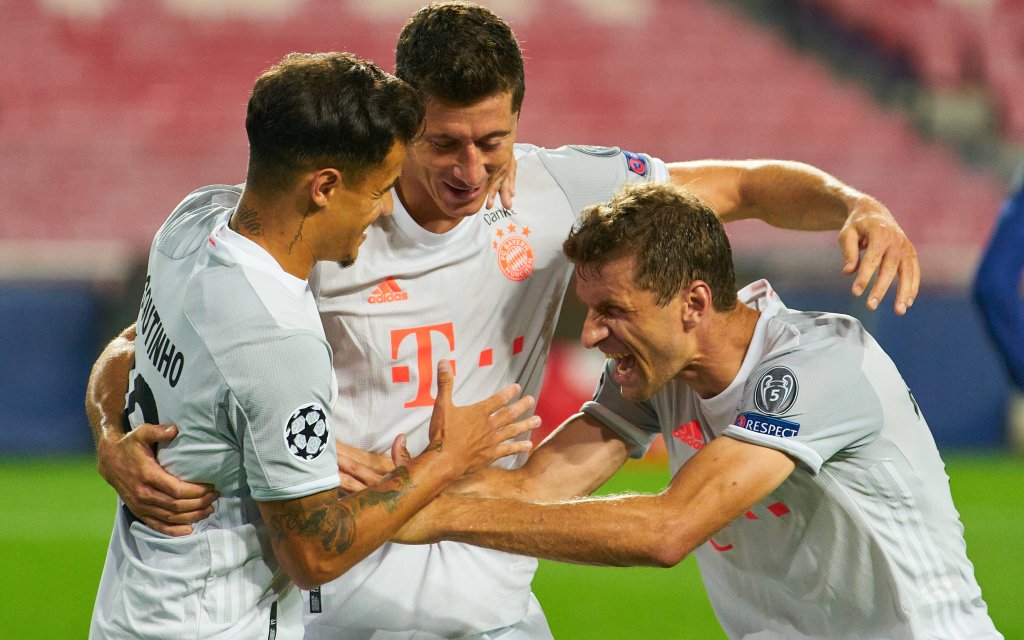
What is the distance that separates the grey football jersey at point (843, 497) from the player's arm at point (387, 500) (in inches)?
22.5

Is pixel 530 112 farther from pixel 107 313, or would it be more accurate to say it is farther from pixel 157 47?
pixel 107 313

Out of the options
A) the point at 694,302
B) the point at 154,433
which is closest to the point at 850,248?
the point at 694,302

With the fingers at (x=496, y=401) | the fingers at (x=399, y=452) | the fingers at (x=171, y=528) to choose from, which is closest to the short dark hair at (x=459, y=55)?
the fingers at (x=496, y=401)

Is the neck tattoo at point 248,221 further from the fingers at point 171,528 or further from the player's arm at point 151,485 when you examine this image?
the fingers at point 171,528

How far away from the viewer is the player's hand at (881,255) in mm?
3010

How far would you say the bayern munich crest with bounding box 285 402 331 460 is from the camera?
94.9 inches

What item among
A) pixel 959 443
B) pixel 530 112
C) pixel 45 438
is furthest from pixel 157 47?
pixel 959 443

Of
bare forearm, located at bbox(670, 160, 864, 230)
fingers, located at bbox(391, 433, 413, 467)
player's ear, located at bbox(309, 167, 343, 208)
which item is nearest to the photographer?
player's ear, located at bbox(309, 167, 343, 208)

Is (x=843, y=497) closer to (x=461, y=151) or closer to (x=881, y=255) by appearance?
(x=881, y=255)

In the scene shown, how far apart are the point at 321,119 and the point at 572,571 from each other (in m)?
4.76

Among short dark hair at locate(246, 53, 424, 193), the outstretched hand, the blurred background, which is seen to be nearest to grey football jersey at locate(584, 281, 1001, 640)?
the outstretched hand

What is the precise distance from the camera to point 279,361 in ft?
7.84

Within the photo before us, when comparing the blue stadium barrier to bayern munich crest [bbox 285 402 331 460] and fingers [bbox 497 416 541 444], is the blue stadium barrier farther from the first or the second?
bayern munich crest [bbox 285 402 331 460]

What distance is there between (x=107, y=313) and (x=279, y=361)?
7.12 m
